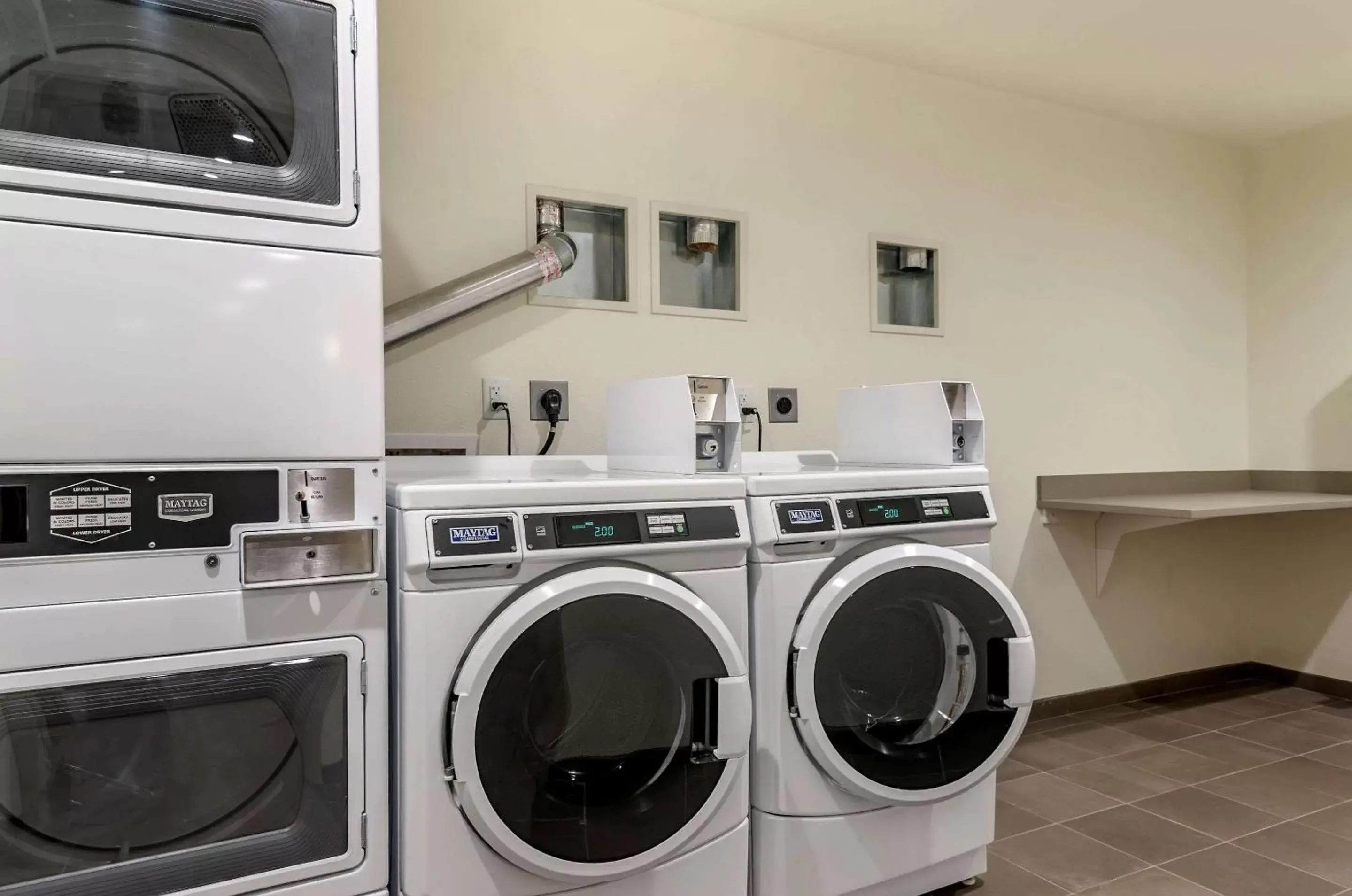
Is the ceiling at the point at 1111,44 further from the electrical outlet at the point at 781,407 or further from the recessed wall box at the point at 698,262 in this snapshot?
the electrical outlet at the point at 781,407

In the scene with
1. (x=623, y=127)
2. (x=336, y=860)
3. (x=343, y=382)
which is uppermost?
(x=623, y=127)

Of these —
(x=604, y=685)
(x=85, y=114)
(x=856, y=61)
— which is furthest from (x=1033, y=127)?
(x=85, y=114)

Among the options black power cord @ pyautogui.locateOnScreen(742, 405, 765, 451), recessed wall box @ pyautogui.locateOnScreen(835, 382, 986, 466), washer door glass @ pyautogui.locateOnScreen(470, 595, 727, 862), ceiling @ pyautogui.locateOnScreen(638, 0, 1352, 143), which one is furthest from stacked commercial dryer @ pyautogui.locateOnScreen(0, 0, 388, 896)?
ceiling @ pyautogui.locateOnScreen(638, 0, 1352, 143)

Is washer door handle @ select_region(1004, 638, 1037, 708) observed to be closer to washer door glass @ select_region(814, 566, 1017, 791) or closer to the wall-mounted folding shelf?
washer door glass @ select_region(814, 566, 1017, 791)

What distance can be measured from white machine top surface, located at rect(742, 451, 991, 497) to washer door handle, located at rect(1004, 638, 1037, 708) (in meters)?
0.40

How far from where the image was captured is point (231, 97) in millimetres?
1464

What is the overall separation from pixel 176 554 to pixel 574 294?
57.6 inches

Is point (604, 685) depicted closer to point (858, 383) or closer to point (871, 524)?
point (871, 524)

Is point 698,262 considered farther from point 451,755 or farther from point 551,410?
point 451,755

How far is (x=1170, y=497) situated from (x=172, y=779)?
11.6 ft

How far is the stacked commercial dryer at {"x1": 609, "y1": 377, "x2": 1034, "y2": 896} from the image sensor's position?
1893 mm

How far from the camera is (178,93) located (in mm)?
1428

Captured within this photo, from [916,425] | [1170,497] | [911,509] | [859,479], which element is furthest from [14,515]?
[1170,497]

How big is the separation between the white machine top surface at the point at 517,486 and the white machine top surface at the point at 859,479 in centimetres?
7
